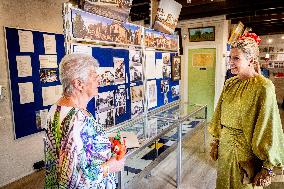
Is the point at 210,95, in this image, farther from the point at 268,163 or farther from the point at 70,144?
the point at 70,144

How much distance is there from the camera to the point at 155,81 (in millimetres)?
3729

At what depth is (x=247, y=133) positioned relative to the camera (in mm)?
1913

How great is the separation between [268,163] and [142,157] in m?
1.86

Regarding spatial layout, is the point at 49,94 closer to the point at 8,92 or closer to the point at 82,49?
the point at 8,92

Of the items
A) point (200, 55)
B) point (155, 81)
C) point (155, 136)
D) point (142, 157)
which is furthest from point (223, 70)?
point (155, 136)

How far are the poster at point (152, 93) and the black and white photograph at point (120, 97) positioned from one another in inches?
23.7

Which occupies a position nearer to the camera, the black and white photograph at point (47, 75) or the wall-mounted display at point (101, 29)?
the wall-mounted display at point (101, 29)

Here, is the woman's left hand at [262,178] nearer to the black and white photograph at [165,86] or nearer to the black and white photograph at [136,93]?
the black and white photograph at [136,93]

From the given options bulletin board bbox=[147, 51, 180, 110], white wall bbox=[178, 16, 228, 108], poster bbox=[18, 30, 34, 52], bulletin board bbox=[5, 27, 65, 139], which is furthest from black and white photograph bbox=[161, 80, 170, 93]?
white wall bbox=[178, 16, 228, 108]

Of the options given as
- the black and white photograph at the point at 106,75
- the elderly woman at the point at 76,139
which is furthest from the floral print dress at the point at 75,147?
the black and white photograph at the point at 106,75

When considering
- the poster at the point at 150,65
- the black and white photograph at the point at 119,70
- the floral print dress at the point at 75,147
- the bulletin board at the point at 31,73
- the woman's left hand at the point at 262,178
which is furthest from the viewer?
the bulletin board at the point at 31,73

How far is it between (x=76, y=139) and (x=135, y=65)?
2095 mm

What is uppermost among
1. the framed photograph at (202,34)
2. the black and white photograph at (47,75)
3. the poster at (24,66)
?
the framed photograph at (202,34)

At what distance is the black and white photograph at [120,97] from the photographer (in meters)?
2.93
